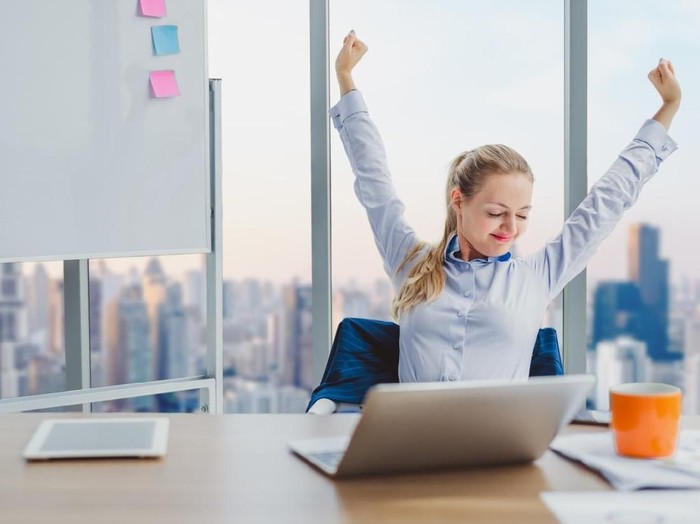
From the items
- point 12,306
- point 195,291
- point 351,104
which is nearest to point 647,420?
point 351,104

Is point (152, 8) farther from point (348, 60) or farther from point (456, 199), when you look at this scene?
point (456, 199)

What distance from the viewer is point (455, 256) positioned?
222 cm

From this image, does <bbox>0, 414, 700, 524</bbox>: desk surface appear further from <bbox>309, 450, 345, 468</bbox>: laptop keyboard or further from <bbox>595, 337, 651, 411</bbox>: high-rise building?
<bbox>595, 337, 651, 411</bbox>: high-rise building

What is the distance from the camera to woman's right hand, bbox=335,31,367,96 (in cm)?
245

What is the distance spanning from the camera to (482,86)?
280 cm

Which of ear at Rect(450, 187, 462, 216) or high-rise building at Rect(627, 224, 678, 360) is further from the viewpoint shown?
high-rise building at Rect(627, 224, 678, 360)

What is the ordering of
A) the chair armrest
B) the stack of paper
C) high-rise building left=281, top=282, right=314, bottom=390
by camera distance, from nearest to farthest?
the stack of paper, the chair armrest, high-rise building left=281, top=282, right=314, bottom=390

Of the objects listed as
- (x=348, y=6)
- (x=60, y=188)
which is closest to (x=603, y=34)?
(x=348, y=6)

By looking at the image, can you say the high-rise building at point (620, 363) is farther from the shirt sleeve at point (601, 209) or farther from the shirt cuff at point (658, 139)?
the shirt cuff at point (658, 139)

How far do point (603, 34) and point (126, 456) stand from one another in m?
2.18

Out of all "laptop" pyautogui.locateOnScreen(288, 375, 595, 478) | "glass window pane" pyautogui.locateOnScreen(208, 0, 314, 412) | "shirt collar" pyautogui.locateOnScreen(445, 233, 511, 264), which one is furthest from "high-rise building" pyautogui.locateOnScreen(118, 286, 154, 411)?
"laptop" pyautogui.locateOnScreen(288, 375, 595, 478)

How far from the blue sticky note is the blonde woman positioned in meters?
0.82

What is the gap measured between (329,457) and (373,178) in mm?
1297

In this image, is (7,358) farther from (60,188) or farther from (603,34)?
(603,34)
